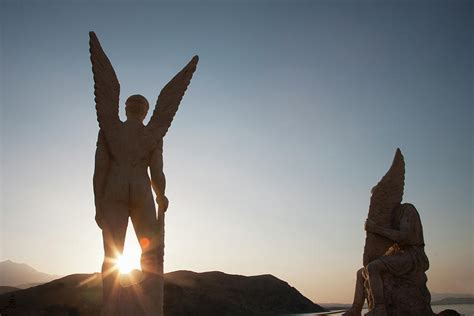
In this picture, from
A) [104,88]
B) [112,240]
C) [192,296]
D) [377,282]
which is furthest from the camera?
[192,296]

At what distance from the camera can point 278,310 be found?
58.9 meters

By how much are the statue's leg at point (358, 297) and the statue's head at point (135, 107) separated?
210 inches

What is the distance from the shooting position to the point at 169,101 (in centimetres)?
683

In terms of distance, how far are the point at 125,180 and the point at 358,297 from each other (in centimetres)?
523

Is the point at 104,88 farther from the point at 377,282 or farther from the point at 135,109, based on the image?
the point at 377,282

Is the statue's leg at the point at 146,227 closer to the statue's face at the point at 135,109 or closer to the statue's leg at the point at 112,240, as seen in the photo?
the statue's leg at the point at 112,240

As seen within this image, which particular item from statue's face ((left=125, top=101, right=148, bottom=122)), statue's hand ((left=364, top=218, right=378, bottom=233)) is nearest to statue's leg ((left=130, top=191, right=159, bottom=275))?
statue's face ((left=125, top=101, right=148, bottom=122))

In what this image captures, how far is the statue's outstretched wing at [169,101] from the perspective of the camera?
6.54 m

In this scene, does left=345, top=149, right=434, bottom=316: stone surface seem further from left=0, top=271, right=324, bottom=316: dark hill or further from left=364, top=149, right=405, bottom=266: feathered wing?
left=0, top=271, right=324, bottom=316: dark hill

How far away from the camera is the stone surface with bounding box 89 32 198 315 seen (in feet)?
18.8

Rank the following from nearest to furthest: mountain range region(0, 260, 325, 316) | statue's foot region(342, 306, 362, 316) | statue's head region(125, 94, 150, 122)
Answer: statue's head region(125, 94, 150, 122) → statue's foot region(342, 306, 362, 316) → mountain range region(0, 260, 325, 316)

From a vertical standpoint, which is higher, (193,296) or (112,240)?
(112,240)

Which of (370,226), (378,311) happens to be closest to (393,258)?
(370,226)

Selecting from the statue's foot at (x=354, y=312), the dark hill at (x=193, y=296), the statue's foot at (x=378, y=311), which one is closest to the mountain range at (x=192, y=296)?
the dark hill at (x=193, y=296)
